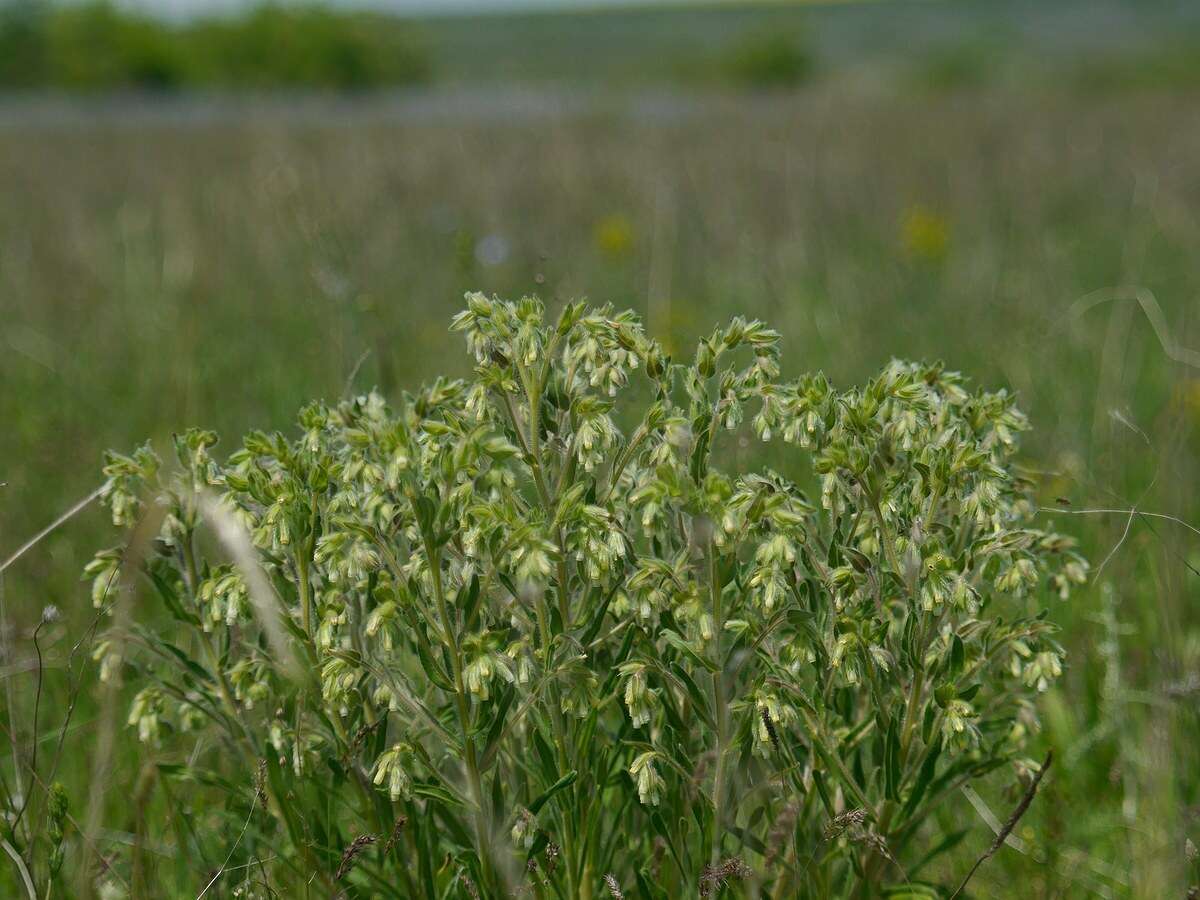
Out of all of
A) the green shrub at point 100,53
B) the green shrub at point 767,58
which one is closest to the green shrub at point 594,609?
the green shrub at point 767,58

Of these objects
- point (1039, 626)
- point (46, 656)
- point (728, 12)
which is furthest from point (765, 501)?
point (728, 12)

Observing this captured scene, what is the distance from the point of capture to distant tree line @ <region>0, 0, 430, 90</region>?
71.2 metres

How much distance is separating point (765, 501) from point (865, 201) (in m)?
8.06

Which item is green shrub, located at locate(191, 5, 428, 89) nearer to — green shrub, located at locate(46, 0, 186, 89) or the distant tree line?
the distant tree line

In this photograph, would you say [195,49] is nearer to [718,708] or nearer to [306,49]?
[306,49]

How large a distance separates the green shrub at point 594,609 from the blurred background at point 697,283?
0.88 ft

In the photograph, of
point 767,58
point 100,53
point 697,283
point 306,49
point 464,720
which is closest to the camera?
point 464,720

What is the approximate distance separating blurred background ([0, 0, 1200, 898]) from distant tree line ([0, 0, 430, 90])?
5773 centimetres

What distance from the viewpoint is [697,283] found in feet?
22.0

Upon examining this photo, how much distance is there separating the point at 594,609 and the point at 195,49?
285 feet

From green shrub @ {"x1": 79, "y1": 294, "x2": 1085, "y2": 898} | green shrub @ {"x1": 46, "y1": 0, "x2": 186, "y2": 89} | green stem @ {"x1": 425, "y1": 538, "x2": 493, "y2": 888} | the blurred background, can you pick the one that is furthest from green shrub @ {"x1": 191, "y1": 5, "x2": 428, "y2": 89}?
green stem @ {"x1": 425, "y1": 538, "x2": 493, "y2": 888}

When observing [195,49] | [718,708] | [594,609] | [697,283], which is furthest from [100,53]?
[718,708]

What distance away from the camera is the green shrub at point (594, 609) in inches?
54.3

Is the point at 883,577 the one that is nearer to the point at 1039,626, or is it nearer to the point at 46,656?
the point at 1039,626
